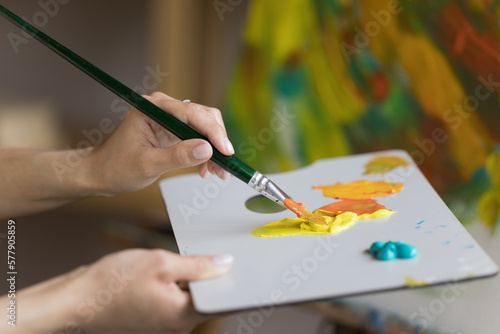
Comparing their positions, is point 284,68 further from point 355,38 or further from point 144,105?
point 144,105

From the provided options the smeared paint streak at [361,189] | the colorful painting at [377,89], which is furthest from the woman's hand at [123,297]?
the colorful painting at [377,89]

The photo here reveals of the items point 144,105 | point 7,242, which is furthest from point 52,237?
point 144,105

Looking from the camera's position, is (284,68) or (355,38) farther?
(284,68)

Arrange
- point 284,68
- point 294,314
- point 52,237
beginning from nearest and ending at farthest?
point 284,68 → point 294,314 → point 52,237

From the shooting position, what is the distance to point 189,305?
2.01 ft

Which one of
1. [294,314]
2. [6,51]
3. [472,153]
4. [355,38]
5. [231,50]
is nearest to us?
[472,153]

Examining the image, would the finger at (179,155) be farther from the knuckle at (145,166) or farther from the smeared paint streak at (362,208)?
the smeared paint streak at (362,208)

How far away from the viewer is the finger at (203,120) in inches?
29.0

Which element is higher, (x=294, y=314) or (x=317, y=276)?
(x=317, y=276)

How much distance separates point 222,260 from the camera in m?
0.63

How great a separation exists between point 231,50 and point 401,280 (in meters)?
0.93

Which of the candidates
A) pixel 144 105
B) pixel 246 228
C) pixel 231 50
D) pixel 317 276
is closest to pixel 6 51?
pixel 231 50

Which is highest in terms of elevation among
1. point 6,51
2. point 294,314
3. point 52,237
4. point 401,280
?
point 6,51

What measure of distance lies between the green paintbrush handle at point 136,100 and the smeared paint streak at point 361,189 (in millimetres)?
136
